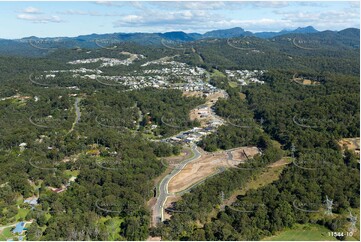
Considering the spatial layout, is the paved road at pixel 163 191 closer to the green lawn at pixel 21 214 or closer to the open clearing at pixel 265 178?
the open clearing at pixel 265 178

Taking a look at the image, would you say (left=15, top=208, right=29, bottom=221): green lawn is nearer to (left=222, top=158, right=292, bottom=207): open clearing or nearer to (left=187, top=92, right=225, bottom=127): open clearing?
(left=222, top=158, right=292, bottom=207): open clearing

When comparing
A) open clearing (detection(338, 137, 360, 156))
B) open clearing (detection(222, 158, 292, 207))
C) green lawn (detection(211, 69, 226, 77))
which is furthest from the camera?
green lawn (detection(211, 69, 226, 77))

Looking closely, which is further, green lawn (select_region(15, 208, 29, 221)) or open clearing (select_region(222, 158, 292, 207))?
open clearing (select_region(222, 158, 292, 207))

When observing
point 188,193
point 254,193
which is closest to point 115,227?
point 188,193

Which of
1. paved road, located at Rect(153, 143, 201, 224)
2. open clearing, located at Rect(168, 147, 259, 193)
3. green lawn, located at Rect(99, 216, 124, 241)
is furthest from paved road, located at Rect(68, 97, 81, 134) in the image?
green lawn, located at Rect(99, 216, 124, 241)

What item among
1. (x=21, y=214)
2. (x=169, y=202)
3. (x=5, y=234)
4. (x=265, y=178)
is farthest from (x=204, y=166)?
(x=5, y=234)

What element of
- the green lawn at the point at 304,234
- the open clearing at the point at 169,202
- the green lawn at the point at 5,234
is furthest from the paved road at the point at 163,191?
the green lawn at the point at 5,234
